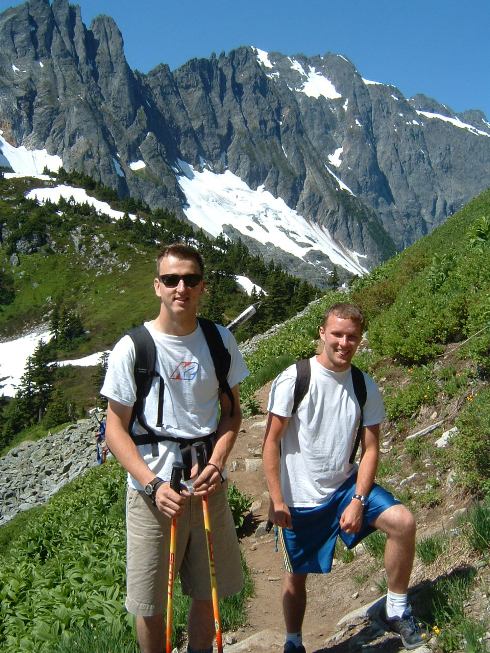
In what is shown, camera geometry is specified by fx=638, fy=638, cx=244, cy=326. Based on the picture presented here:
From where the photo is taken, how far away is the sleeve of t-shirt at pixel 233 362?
167 inches

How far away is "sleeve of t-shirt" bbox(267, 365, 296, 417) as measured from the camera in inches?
168

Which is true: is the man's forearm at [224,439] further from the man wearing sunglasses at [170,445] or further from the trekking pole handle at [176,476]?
the trekking pole handle at [176,476]

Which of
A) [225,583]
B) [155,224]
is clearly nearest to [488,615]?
[225,583]

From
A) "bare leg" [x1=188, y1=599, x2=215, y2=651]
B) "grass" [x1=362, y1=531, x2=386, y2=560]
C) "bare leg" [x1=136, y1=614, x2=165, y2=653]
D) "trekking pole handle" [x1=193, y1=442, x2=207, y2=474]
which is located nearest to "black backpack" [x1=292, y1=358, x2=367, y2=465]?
"trekking pole handle" [x1=193, y1=442, x2=207, y2=474]

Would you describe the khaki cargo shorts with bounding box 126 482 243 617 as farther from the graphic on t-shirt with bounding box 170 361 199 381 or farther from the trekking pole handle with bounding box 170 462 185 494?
the graphic on t-shirt with bounding box 170 361 199 381

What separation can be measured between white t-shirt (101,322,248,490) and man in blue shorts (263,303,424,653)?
0.53 meters

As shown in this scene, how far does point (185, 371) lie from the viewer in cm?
404

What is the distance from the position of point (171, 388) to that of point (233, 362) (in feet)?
1.60

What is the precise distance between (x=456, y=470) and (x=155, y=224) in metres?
149

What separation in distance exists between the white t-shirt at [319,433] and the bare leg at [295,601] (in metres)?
0.58

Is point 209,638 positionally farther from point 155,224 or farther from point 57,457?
point 155,224

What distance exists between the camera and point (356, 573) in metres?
5.96

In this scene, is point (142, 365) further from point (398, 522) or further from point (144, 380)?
point (398, 522)

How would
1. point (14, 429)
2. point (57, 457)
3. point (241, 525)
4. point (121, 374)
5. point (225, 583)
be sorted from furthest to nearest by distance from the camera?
point (14, 429)
point (57, 457)
point (241, 525)
point (225, 583)
point (121, 374)
